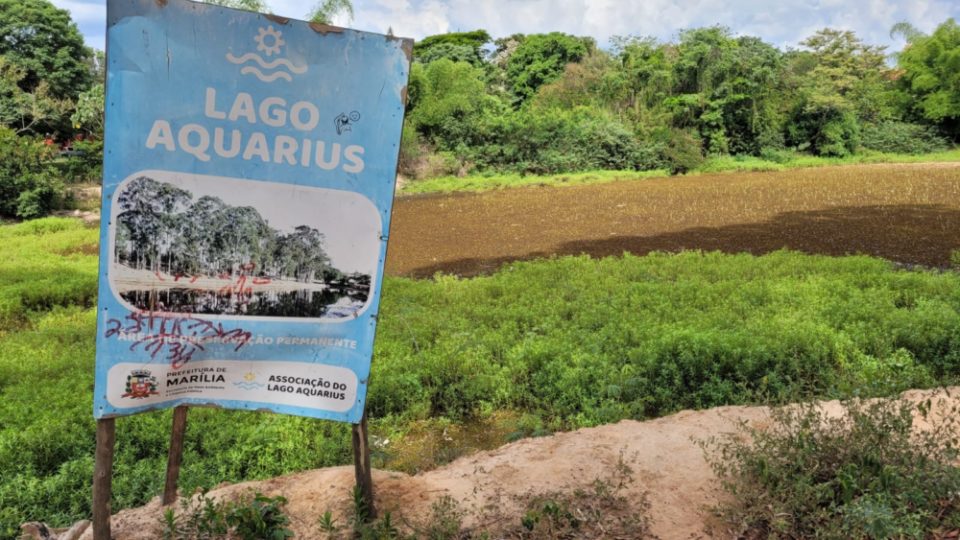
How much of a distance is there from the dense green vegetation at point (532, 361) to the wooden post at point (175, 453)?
524 mm

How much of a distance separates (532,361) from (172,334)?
333cm

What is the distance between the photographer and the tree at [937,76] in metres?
29.7

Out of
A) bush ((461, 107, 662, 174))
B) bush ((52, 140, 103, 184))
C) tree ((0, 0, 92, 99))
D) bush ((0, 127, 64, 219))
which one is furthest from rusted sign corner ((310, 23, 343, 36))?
tree ((0, 0, 92, 99))

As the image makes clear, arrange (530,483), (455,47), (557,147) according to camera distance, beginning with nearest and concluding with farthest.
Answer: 1. (530,483)
2. (557,147)
3. (455,47)

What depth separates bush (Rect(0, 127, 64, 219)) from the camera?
15.5 m

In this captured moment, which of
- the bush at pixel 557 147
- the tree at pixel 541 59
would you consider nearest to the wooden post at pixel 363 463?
the bush at pixel 557 147

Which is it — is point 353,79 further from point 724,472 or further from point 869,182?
point 869,182

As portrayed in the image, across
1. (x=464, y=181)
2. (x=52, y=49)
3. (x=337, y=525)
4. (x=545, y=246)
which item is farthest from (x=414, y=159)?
(x=337, y=525)

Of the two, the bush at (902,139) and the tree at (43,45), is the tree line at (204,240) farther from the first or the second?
the bush at (902,139)

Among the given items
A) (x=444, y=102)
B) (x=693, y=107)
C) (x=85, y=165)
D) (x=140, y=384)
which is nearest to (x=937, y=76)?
(x=693, y=107)

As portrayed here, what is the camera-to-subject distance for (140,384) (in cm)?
240

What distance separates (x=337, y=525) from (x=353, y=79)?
1.82 m

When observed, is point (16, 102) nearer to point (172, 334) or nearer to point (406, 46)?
point (172, 334)

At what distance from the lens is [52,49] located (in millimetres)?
26359
